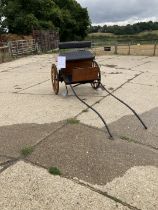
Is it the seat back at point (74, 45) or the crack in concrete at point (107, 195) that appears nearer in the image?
the crack in concrete at point (107, 195)

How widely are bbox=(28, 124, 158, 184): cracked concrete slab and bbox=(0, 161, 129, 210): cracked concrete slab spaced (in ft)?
0.79

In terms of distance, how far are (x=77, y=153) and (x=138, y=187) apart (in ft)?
3.83

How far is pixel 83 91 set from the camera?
859 centimetres

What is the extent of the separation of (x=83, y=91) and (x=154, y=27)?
58279 mm

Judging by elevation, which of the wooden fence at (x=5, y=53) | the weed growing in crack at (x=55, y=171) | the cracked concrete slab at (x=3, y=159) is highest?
the wooden fence at (x=5, y=53)

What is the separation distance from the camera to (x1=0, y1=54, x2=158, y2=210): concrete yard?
356 centimetres

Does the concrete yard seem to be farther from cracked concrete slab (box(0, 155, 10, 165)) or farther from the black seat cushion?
the black seat cushion

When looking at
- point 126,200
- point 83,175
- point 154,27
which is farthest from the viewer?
point 154,27

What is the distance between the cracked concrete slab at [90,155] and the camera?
4.11m

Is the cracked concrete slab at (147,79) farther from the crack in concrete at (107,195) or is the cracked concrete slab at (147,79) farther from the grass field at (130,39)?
the grass field at (130,39)

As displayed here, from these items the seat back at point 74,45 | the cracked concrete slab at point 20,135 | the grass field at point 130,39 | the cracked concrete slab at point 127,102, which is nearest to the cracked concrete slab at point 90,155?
the cracked concrete slab at point 20,135

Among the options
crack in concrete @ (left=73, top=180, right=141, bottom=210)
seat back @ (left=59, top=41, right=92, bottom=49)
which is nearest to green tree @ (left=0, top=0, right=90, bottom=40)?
seat back @ (left=59, top=41, right=92, bottom=49)

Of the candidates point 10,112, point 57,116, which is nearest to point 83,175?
point 57,116

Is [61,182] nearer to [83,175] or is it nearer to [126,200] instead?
[83,175]
